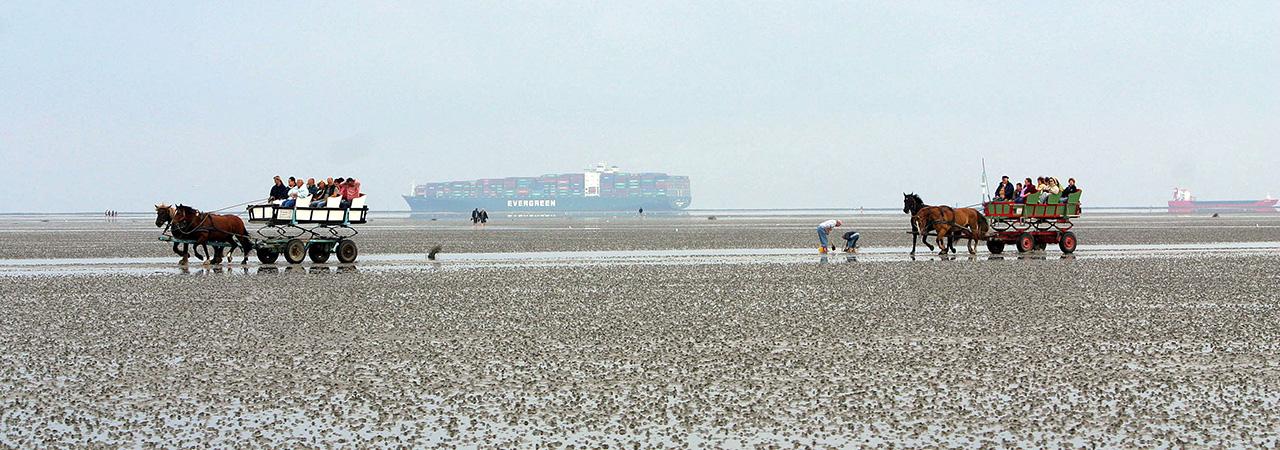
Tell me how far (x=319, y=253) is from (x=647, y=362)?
17.4m

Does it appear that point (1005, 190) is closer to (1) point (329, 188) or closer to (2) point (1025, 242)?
(2) point (1025, 242)

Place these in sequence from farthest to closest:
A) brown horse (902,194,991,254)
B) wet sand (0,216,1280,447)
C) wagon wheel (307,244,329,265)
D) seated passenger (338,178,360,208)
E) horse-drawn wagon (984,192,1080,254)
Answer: horse-drawn wagon (984,192,1080,254) → brown horse (902,194,991,254) → wagon wheel (307,244,329,265) → seated passenger (338,178,360,208) → wet sand (0,216,1280,447)

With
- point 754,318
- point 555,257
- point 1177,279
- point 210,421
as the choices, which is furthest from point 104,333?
point 555,257

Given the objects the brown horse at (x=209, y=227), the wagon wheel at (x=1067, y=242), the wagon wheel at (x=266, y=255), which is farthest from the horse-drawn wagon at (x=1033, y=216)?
the brown horse at (x=209, y=227)

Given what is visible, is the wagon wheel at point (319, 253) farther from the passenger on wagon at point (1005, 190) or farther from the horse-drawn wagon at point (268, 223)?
the passenger on wagon at point (1005, 190)

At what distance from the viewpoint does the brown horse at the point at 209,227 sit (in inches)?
968

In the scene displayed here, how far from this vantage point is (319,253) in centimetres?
2573

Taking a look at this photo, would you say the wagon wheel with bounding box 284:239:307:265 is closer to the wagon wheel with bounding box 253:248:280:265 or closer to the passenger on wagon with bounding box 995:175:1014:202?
the wagon wheel with bounding box 253:248:280:265

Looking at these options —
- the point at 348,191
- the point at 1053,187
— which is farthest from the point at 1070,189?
the point at 348,191

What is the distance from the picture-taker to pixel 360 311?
46.0 ft

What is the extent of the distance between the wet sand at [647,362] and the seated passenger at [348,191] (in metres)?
6.15

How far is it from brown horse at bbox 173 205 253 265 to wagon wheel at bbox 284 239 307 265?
0.79m

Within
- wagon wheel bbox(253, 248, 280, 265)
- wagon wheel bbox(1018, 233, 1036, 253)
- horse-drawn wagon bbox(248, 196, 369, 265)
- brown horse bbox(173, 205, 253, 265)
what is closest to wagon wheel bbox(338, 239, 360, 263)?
horse-drawn wagon bbox(248, 196, 369, 265)

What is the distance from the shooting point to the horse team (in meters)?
24.6
